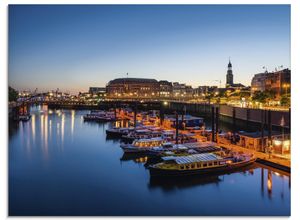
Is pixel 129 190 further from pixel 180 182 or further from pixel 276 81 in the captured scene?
pixel 276 81

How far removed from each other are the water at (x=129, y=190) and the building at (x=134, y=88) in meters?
61.2

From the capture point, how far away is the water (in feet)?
26.0

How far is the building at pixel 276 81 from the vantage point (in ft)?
117

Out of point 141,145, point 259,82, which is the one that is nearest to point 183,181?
point 141,145

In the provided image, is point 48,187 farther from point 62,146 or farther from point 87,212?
point 62,146

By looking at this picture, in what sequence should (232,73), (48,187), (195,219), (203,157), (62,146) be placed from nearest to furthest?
(195,219), (48,187), (203,157), (62,146), (232,73)

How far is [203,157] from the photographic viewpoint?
11000 mm

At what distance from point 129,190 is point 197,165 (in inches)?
114

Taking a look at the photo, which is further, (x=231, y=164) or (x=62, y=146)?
(x=62, y=146)

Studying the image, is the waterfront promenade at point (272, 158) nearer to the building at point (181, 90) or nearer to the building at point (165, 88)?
the building at point (165, 88)

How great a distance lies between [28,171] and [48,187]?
2.57 meters

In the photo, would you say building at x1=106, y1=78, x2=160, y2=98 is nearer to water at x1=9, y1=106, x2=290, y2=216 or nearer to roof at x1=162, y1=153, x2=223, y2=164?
water at x1=9, y1=106, x2=290, y2=216
